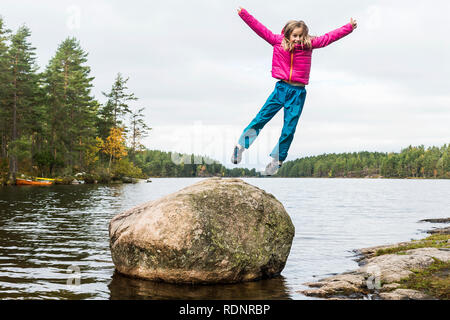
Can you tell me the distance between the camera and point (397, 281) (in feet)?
32.5

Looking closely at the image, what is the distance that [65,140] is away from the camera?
70.1 meters

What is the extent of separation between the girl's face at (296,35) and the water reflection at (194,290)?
5.67 meters

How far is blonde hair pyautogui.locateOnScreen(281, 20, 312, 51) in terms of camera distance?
6.81 meters

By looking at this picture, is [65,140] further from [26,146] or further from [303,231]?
[303,231]

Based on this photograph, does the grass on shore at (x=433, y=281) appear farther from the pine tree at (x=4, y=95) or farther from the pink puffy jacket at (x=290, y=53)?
the pine tree at (x=4, y=95)

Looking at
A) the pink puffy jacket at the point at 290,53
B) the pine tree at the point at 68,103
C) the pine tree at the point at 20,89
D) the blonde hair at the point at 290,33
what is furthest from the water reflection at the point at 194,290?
the pine tree at the point at 68,103

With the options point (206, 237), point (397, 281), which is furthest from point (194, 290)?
point (397, 281)

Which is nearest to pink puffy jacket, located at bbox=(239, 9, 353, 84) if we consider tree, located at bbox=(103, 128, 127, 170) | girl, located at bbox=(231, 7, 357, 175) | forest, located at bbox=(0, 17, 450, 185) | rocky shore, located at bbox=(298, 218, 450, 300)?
girl, located at bbox=(231, 7, 357, 175)

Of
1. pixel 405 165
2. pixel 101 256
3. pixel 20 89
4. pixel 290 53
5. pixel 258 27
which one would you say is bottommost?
pixel 101 256

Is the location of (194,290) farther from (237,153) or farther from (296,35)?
(296,35)

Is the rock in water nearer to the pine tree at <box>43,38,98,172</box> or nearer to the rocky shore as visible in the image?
the rocky shore

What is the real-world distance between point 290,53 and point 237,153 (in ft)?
6.42

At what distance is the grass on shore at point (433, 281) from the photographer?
8898 mm
